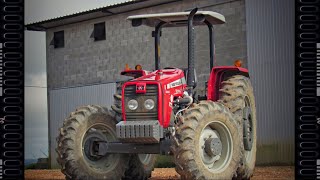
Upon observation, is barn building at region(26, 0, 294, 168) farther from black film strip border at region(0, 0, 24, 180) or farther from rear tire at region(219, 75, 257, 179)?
black film strip border at region(0, 0, 24, 180)

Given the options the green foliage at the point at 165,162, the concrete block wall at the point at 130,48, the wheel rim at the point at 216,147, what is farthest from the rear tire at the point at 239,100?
the concrete block wall at the point at 130,48

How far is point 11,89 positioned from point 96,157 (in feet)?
10.2

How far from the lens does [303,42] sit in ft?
14.6

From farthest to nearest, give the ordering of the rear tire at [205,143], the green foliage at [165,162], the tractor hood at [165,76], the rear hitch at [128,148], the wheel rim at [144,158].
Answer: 1. the green foliage at [165,162]
2. the wheel rim at [144,158]
3. the tractor hood at [165,76]
4. the rear hitch at [128,148]
5. the rear tire at [205,143]

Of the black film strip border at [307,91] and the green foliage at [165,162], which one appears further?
the green foliage at [165,162]

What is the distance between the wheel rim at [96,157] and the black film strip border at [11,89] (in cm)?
273

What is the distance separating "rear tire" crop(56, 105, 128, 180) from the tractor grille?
689mm

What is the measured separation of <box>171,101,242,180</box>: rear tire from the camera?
621 centimetres

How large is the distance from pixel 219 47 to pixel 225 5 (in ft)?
3.41

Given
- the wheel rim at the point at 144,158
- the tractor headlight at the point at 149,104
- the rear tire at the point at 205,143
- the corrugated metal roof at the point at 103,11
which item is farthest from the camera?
the corrugated metal roof at the point at 103,11

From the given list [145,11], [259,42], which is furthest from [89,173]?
[145,11]

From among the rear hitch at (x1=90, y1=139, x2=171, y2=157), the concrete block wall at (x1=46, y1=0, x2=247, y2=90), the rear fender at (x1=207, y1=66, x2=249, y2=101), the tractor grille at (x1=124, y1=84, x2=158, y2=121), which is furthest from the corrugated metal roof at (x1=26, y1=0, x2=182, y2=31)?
the tractor grille at (x1=124, y1=84, x2=158, y2=121)

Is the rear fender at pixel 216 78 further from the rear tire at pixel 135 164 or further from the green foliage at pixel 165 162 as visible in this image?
the green foliage at pixel 165 162

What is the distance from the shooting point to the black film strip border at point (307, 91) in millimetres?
4441
